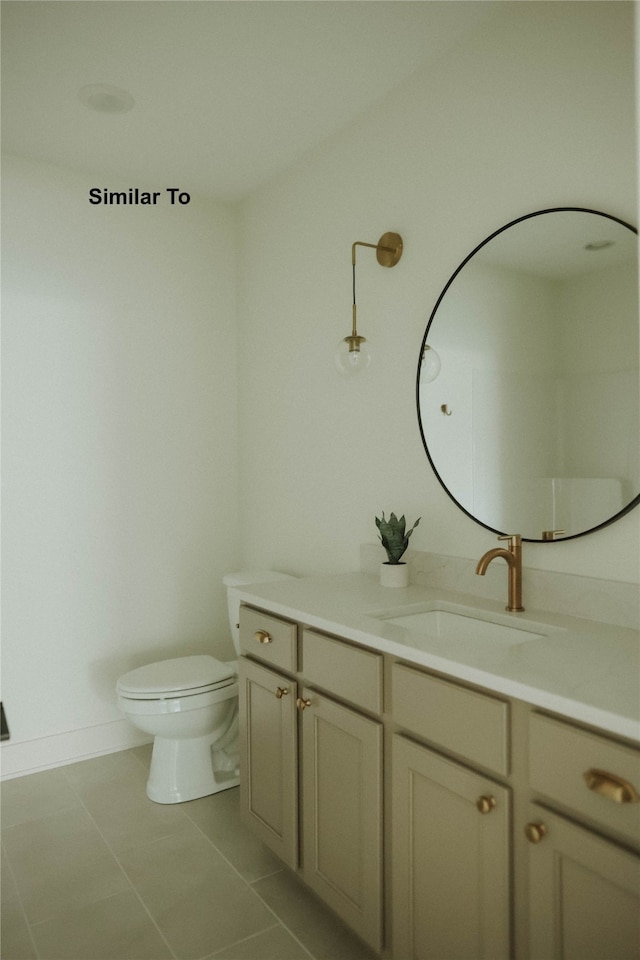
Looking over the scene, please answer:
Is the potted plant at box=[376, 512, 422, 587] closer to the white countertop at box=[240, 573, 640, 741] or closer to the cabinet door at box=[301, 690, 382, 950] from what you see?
the white countertop at box=[240, 573, 640, 741]

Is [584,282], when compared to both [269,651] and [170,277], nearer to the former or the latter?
[269,651]

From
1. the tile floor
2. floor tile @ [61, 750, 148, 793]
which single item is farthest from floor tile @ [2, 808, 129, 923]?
floor tile @ [61, 750, 148, 793]

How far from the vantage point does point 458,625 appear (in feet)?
6.18

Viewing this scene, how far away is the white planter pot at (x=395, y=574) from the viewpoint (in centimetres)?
217

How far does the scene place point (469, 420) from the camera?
2.05 m

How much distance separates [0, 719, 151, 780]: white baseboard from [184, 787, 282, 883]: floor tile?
2.14 ft

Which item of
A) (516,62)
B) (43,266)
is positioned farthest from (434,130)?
(43,266)

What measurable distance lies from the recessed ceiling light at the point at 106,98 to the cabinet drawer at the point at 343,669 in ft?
6.45

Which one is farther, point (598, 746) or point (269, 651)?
point (269, 651)

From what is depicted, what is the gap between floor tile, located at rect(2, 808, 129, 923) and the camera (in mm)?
1996

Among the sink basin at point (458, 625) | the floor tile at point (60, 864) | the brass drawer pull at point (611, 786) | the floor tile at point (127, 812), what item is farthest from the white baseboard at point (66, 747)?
the brass drawer pull at point (611, 786)

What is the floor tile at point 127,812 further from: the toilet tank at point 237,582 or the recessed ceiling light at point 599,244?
the recessed ceiling light at point 599,244

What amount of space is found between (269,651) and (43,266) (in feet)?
6.50

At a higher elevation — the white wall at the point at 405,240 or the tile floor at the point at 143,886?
the white wall at the point at 405,240
